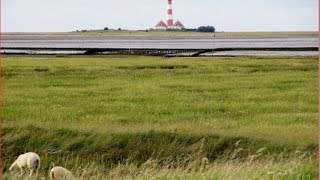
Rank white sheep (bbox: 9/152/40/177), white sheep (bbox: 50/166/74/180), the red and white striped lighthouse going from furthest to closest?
the red and white striped lighthouse → white sheep (bbox: 9/152/40/177) → white sheep (bbox: 50/166/74/180)

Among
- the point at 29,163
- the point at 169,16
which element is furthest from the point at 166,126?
the point at 169,16

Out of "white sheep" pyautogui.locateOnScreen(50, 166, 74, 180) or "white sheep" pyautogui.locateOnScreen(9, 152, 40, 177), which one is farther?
"white sheep" pyautogui.locateOnScreen(9, 152, 40, 177)

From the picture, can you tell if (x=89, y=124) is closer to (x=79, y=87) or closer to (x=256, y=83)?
(x=79, y=87)

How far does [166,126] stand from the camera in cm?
1560

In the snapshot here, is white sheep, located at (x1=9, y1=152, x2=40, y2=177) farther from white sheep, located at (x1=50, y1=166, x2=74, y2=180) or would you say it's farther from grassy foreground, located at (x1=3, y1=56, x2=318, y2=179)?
white sheep, located at (x1=50, y1=166, x2=74, y2=180)

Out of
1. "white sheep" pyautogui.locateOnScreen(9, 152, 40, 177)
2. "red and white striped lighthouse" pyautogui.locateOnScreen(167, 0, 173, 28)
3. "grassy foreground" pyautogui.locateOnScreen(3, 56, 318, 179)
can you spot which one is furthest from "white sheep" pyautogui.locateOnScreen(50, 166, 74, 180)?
"red and white striped lighthouse" pyautogui.locateOnScreen(167, 0, 173, 28)

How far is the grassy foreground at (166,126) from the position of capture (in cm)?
1188

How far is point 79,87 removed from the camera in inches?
1011

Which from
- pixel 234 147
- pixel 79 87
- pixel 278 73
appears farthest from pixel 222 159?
pixel 278 73

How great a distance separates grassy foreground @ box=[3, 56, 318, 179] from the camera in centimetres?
1188

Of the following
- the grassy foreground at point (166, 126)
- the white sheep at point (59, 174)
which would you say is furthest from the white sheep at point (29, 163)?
the white sheep at point (59, 174)

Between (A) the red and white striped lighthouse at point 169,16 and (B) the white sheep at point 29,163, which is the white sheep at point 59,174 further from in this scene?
(A) the red and white striped lighthouse at point 169,16

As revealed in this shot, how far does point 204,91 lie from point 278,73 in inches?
354

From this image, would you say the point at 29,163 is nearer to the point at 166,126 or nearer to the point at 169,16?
the point at 166,126
